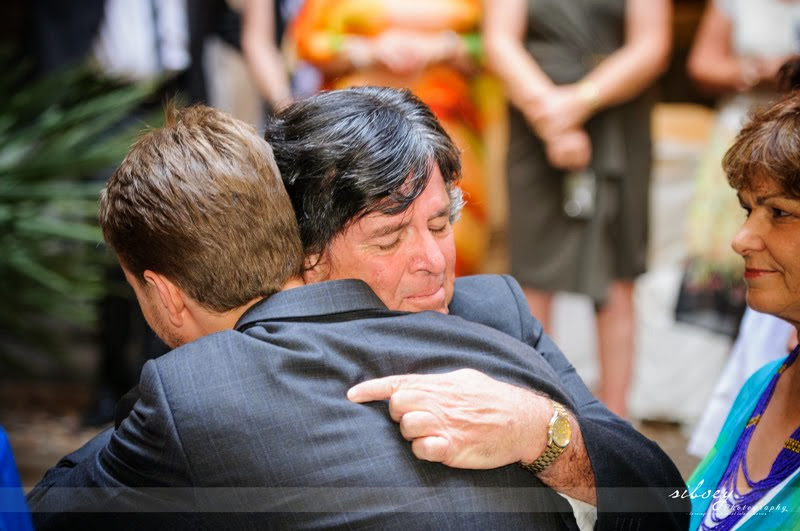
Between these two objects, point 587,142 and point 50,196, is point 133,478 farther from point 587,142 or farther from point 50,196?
point 587,142

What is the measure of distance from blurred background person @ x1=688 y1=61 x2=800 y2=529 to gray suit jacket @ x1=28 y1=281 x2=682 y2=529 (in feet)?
1.38

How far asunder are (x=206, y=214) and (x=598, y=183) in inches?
88.0

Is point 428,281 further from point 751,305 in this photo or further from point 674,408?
point 674,408

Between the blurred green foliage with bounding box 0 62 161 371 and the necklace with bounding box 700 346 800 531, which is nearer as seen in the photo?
the necklace with bounding box 700 346 800 531

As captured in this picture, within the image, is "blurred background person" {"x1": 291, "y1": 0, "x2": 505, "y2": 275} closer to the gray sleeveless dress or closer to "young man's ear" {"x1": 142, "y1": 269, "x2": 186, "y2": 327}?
the gray sleeveless dress

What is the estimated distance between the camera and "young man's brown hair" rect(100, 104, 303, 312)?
142 cm

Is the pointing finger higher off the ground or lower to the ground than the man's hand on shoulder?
higher

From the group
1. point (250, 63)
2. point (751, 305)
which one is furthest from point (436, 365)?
point (250, 63)

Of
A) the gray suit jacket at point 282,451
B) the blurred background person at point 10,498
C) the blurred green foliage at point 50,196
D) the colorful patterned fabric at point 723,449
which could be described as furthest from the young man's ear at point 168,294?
the blurred green foliage at point 50,196

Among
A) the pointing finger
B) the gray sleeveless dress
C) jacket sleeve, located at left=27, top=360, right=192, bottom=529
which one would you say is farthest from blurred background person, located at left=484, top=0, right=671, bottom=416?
jacket sleeve, located at left=27, top=360, right=192, bottom=529

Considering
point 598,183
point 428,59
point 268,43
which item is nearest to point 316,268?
point 598,183

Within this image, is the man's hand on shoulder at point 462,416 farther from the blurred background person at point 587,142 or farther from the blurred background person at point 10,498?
the blurred background person at point 587,142

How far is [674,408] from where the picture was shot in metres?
3.77

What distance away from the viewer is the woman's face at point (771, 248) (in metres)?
1.60
